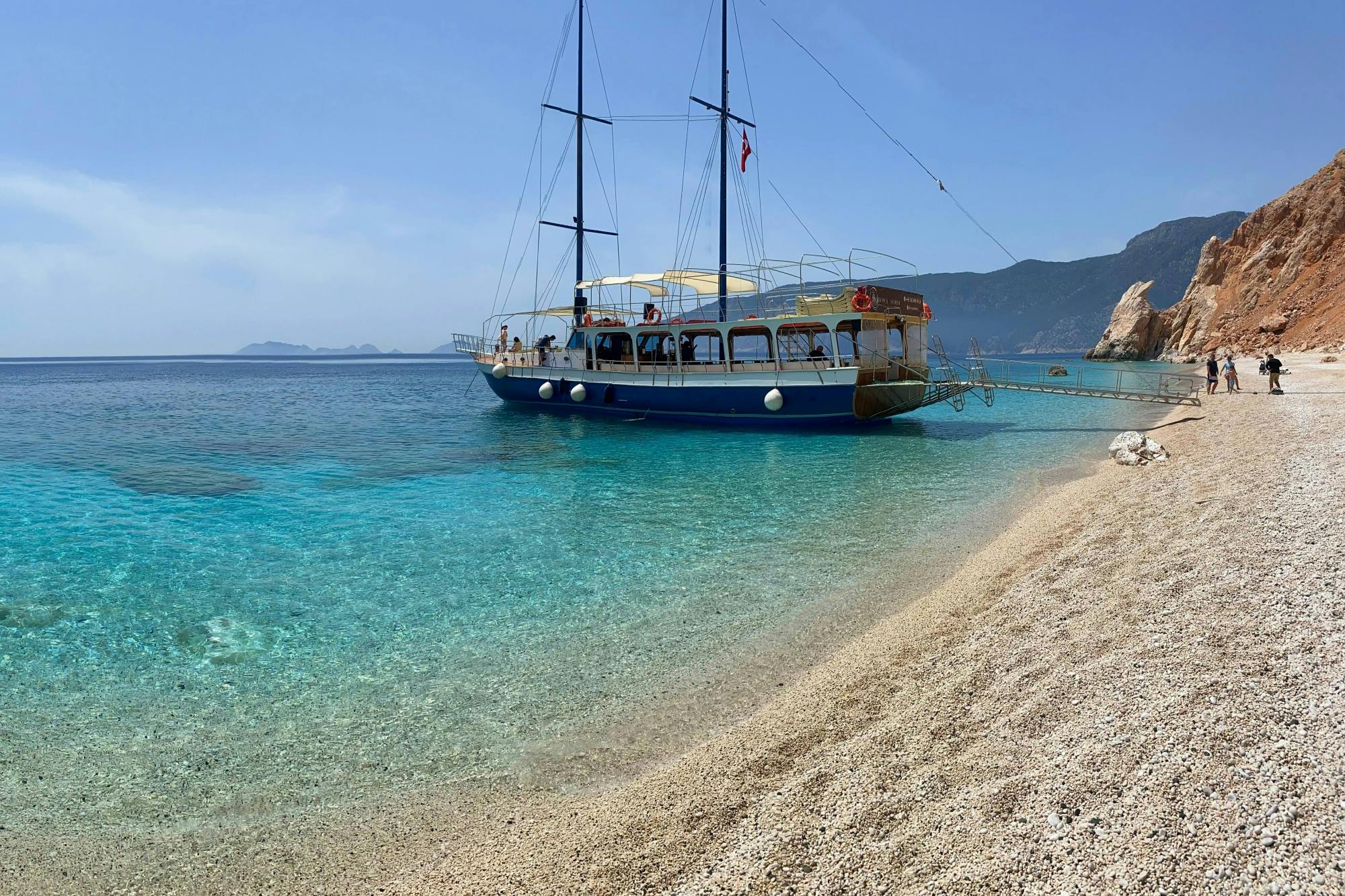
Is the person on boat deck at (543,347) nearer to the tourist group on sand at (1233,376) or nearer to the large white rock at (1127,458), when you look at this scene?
the large white rock at (1127,458)

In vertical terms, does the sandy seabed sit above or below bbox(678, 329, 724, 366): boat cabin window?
below

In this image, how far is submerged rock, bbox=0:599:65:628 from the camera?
8531 millimetres

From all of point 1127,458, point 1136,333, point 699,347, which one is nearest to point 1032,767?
point 1127,458

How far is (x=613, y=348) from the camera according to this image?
3200cm

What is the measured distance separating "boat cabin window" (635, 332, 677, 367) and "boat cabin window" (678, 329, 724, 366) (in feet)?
1.56

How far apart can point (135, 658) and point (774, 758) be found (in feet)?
22.2

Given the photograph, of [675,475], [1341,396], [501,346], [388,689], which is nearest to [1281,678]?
[388,689]

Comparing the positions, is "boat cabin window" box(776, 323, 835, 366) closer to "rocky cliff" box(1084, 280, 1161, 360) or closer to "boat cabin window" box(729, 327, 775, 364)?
"boat cabin window" box(729, 327, 775, 364)

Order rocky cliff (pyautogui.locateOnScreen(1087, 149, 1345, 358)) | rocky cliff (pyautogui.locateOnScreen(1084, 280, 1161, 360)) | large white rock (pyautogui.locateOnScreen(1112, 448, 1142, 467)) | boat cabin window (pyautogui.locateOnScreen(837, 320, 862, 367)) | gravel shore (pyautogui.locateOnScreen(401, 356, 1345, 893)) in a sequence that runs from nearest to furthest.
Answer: gravel shore (pyautogui.locateOnScreen(401, 356, 1345, 893)) → large white rock (pyautogui.locateOnScreen(1112, 448, 1142, 467)) → boat cabin window (pyautogui.locateOnScreen(837, 320, 862, 367)) → rocky cliff (pyautogui.locateOnScreen(1087, 149, 1345, 358)) → rocky cliff (pyautogui.locateOnScreen(1084, 280, 1161, 360))

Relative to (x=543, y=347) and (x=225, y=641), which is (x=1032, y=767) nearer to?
(x=225, y=641)

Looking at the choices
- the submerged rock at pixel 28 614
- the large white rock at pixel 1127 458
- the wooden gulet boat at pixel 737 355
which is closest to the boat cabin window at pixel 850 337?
the wooden gulet boat at pixel 737 355

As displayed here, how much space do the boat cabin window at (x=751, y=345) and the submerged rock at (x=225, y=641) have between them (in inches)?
827

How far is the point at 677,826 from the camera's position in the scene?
4.28m

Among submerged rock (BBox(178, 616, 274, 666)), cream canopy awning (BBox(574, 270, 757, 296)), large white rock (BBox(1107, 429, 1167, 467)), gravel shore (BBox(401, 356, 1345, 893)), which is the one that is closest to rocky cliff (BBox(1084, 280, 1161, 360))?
cream canopy awning (BBox(574, 270, 757, 296))
